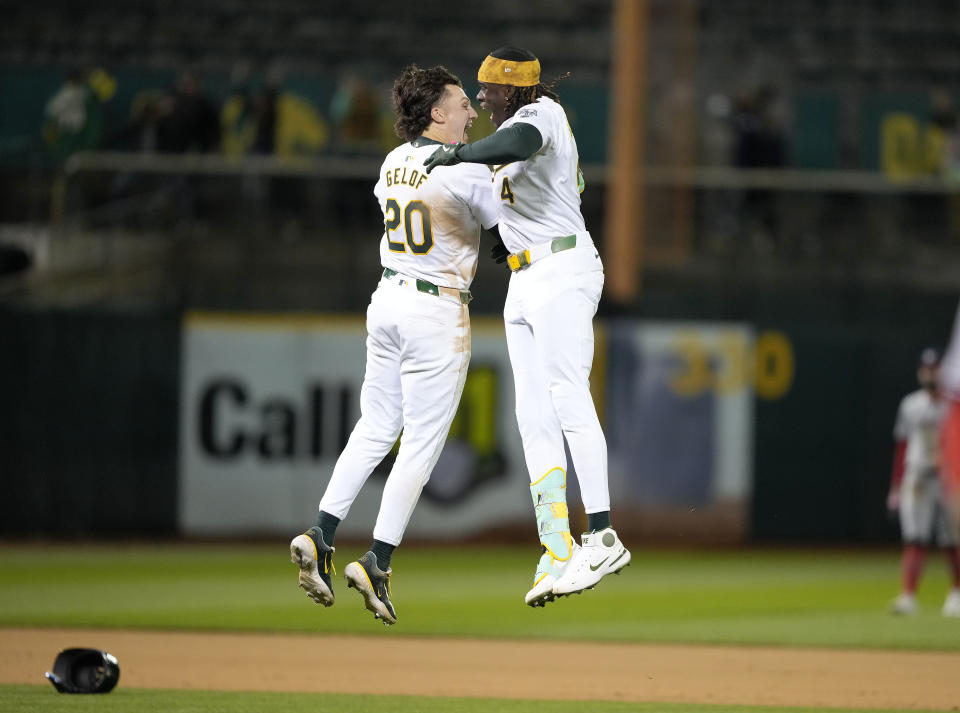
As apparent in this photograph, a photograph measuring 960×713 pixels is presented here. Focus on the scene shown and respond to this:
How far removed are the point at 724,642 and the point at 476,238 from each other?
547 cm

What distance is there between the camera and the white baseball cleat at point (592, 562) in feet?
19.3

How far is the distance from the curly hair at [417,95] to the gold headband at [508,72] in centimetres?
20

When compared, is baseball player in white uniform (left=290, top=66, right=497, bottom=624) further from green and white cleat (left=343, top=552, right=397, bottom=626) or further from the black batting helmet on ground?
the black batting helmet on ground

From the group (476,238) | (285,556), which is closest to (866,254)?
(285,556)

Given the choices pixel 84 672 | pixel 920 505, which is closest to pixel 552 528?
pixel 84 672

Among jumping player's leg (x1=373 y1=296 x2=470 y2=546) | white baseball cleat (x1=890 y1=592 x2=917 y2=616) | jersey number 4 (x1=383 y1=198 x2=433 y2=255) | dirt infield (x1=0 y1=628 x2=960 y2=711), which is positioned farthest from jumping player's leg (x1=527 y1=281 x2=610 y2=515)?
white baseball cleat (x1=890 y1=592 x2=917 y2=616)

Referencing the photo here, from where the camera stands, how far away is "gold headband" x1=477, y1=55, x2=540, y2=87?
6.01 m

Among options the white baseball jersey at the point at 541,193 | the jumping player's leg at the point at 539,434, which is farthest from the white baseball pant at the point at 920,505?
the white baseball jersey at the point at 541,193

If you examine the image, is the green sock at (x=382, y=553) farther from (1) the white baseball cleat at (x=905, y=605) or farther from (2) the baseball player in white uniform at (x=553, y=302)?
(1) the white baseball cleat at (x=905, y=605)

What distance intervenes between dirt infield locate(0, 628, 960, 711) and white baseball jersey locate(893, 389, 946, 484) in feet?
8.47

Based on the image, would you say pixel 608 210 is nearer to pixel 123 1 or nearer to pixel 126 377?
pixel 126 377

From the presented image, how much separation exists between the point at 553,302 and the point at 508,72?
88 centimetres

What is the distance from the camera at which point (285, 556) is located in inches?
643

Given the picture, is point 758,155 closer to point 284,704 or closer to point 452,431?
point 452,431
